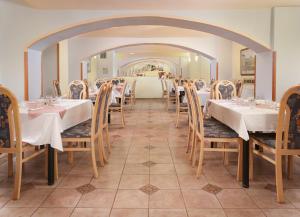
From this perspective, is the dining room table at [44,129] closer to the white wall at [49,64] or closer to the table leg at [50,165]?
the table leg at [50,165]

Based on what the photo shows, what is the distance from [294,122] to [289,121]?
0.14 feet

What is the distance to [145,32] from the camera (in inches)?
388

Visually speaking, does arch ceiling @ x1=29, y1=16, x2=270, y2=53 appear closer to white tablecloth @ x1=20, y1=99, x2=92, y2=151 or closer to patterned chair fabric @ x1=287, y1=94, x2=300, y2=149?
white tablecloth @ x1=20, y1=99, x2=92, y2=151

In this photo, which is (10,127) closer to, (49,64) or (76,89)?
(76,89)

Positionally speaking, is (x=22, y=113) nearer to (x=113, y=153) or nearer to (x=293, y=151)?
(x=113, y=153)

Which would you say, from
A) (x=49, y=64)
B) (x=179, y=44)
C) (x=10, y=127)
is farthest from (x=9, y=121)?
(x=179, y=44)

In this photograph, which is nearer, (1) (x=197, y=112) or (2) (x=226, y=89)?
(1) (x=197, y=112)

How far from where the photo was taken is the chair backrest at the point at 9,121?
2.55m

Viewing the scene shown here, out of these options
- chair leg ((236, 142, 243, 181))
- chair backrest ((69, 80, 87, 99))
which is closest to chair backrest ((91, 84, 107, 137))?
chair leg ((236, 142, 243, 181))

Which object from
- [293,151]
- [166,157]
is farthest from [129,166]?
[293,151]

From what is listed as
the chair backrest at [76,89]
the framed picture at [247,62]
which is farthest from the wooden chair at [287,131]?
the framed picture at [247,62]

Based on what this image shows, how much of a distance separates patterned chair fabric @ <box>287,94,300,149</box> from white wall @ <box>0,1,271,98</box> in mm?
3815

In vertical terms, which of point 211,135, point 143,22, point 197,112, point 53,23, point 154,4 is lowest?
point 211,135

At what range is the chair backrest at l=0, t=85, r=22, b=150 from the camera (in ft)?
8.37
